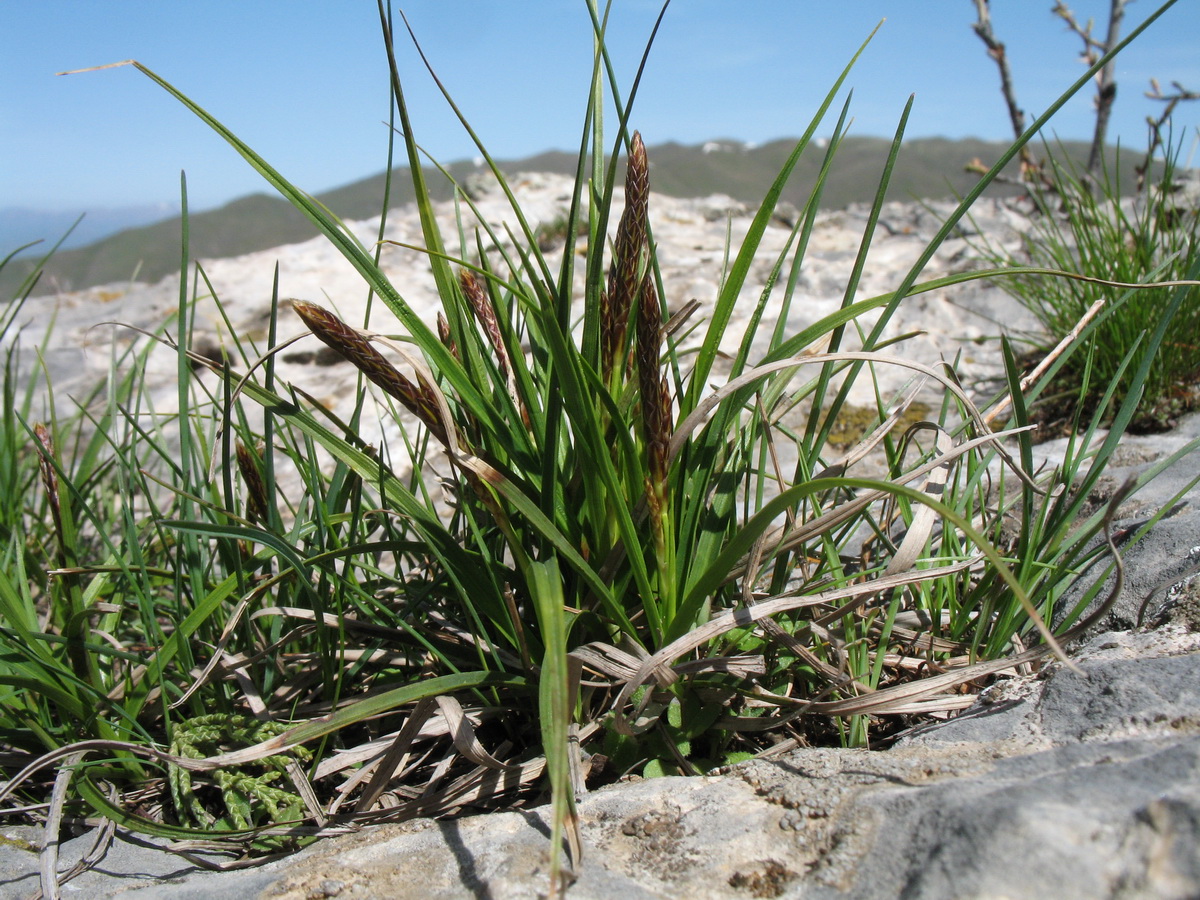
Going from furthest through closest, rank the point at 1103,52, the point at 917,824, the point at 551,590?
the point at 1103,52
the point at 551,590
the point at 917,824

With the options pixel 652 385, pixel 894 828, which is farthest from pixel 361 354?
pixel 894 828

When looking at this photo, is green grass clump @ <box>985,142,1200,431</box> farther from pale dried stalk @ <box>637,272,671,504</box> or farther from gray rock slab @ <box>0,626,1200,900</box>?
pale dried stalk @ <box>637,272,671,504</box>

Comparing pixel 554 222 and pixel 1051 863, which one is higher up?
pixel 554 222

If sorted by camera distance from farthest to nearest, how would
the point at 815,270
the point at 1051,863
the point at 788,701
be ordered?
the point at 815,270
the point at 788,701
the point at 1051,863

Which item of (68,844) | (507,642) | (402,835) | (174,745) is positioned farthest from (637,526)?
(68,844)

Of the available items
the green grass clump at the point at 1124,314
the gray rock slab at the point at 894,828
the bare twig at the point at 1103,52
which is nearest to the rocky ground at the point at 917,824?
the gray rock slab at the point at 894,828

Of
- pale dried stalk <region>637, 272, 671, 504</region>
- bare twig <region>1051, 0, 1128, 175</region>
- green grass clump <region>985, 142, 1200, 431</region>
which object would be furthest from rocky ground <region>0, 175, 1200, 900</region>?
bare twig <region>1051, 0, 1128, 175</region>

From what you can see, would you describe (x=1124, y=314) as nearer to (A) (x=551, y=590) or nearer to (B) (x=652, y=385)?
(B) (x=652, y=385)

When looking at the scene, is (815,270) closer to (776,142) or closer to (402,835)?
(402,835)
